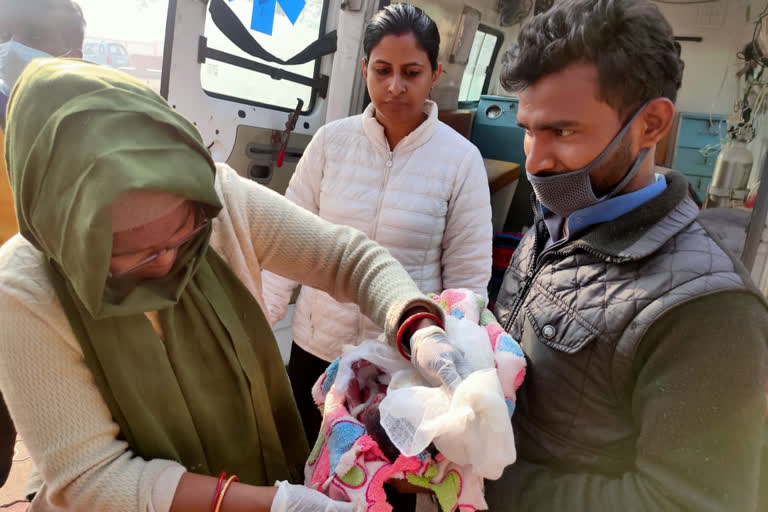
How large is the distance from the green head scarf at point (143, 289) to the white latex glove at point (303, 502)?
9.2 inches

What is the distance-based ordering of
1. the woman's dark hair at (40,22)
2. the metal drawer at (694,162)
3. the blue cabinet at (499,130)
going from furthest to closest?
the blue cabinet at (499,130)
the metal drawer at (694,162)
the woman's dark hair at (40,22)

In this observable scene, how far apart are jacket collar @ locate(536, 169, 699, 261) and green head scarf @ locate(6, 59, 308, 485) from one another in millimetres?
773

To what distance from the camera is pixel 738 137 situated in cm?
302

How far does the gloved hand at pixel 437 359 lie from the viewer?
992 mm

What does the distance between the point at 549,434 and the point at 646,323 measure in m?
0.32

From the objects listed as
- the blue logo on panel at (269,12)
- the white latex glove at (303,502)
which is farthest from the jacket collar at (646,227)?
the blue logo on panel at (269,12)

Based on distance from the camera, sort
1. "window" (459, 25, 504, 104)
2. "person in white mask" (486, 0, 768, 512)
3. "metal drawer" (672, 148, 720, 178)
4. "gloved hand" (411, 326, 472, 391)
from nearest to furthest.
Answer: "person in white mask" (486, 0, 768, 512)
"gloved hand" (411, 326, 472, 391)
"metal drawer" (672, 148, 720, 178)
"window" (459, 25, 504, 104)

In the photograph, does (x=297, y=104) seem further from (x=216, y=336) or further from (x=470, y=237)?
(x=216, y=336)

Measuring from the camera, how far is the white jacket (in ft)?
6.48

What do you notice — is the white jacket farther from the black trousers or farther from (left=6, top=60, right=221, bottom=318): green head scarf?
(left=6, top=60, right=221, bottom=318): green head scarf

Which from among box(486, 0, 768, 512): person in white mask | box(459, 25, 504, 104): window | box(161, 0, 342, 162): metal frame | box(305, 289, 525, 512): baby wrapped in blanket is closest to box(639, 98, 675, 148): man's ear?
box(486, 0, 768, 512): person in white mask

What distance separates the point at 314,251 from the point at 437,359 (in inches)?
19.7

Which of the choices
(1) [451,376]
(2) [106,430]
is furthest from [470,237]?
(2) [106,430]

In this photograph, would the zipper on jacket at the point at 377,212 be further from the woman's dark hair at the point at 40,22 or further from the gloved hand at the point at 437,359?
the woman's dark hair at the point at 40,22
